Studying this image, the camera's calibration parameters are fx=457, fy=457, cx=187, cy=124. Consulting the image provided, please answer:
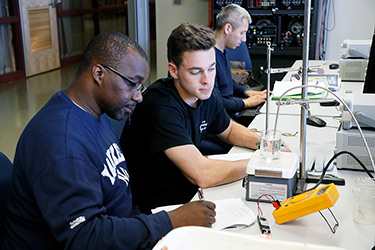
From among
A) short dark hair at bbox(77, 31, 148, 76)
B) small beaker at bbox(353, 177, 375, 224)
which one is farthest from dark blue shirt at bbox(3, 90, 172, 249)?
small beaker at bbox(353, 177, 375, 224)

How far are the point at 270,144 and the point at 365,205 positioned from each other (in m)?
0.38

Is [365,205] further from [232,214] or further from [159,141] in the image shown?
[159,141]

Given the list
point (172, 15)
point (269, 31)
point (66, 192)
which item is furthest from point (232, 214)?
point (172, 15)

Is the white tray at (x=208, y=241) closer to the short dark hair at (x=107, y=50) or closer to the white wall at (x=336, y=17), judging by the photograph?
the short dark hair at (x=107, y=50)

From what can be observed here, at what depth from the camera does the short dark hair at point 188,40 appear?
78.4 inches

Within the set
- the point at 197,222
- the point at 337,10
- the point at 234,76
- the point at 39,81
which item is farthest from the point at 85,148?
the point at 39,81

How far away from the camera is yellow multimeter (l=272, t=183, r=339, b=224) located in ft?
4.65

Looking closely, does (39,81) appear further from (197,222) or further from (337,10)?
(197,222)

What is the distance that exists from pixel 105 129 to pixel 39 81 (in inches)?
224

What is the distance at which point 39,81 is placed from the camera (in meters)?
6.89

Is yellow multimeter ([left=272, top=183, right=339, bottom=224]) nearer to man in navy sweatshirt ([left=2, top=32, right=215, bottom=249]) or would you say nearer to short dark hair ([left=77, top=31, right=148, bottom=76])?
man in navy sweatshirt ([left=2, top=32, right=215, bottom=249])

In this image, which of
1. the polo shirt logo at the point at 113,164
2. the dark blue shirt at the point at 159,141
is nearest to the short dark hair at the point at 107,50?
the polo shirt logo at the point at 113,164

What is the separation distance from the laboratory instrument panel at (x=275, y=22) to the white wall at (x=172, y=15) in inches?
21.0

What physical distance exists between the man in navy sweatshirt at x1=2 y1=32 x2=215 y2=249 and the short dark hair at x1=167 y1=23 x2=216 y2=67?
1.51ft
